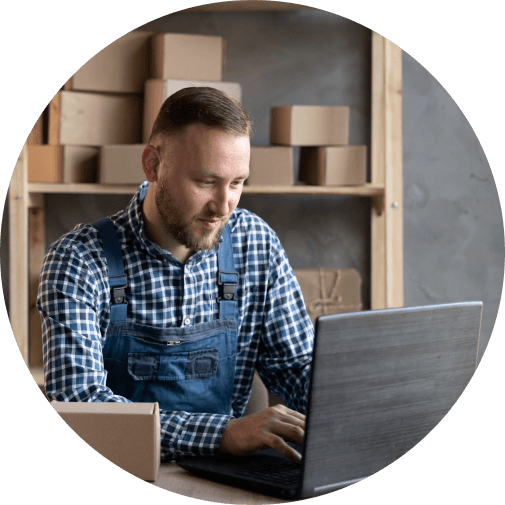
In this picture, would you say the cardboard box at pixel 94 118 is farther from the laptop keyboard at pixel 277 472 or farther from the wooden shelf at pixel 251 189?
the laptop keyboard at pixel 277 472

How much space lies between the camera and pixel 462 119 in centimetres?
232

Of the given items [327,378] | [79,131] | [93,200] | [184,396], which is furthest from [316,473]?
[93,200]

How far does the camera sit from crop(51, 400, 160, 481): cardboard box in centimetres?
82

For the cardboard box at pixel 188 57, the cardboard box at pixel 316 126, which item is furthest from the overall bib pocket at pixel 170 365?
the cardboard box at pixel 188 57

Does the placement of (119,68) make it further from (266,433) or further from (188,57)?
(266,433)

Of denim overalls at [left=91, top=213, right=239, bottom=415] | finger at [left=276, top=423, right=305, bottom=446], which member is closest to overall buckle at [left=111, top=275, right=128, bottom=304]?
denim overalls at [left=91, top=213, right=239, bottom=415]

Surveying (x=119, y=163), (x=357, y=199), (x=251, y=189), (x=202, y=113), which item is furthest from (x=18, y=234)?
(x=357, y=199)

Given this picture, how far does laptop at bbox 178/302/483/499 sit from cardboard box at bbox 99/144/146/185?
1.36 m

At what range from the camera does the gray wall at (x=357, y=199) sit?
228cm

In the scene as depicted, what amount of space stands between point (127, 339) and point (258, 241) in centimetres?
39

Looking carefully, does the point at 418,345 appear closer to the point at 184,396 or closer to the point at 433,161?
the point at 184,396

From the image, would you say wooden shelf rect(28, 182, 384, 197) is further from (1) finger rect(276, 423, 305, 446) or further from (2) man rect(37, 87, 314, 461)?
(1) finger rect(276, 423, 305, 446)

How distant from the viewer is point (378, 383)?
741 millimetres

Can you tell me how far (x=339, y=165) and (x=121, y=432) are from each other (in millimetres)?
1417
